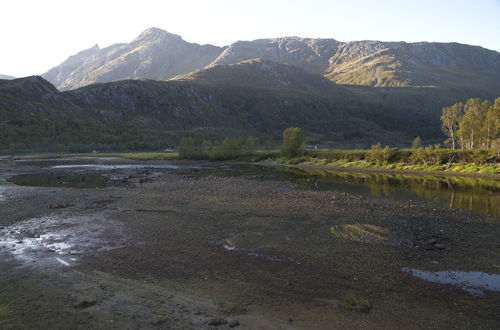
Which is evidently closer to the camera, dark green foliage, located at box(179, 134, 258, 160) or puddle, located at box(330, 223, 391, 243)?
puddle, located at box(330, 223, 391, 243)

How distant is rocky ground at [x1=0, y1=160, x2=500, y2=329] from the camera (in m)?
14.7

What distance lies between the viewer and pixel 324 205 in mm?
40406

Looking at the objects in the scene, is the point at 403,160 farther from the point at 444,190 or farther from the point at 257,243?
the point at 257,243

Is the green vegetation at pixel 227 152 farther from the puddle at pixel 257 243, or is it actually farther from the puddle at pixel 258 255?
the puddle at pixel 258 255

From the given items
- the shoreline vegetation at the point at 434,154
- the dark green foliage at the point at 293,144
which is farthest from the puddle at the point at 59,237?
the dark green foliage at the point at 293,144

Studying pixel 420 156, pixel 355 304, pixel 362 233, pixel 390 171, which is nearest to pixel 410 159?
pixel 420 156

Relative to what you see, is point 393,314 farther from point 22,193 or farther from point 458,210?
point 22,193

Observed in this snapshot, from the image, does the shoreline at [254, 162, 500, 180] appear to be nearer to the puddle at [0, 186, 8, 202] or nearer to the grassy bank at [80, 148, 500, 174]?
the grassy bank at [80, 148, 500, 174]

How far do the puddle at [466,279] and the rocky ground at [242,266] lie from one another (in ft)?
0.53

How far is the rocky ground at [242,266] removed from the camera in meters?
14.7

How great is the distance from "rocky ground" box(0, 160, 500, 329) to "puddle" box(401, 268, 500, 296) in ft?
0.53

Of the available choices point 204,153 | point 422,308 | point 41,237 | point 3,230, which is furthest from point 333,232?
point 204,153

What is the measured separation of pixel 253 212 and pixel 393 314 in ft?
72.2

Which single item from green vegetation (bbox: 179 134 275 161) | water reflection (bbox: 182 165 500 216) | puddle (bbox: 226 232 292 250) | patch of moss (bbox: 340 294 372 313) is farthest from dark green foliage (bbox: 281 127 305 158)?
patch of moss (bbox: 340 294 372 313)
